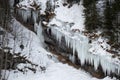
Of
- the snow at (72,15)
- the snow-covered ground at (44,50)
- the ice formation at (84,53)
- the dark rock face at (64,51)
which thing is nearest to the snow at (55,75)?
the snow-covered ground at (44,50)

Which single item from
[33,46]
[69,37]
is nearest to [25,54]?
[33,46]

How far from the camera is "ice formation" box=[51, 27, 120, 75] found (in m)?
18.2

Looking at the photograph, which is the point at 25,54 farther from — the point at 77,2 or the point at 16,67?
the point at 77,2

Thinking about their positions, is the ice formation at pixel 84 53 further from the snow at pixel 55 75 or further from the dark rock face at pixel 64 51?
the snow at pixel 55 75

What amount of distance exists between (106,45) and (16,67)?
17.6 ft

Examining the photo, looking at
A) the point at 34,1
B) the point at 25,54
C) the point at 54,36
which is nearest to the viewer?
the point at 25,54

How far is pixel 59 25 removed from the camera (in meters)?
21.6

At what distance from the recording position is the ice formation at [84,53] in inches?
715

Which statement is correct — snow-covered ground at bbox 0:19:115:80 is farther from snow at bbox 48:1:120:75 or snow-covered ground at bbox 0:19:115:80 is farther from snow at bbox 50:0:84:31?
snow at bbox 50:0:84:31

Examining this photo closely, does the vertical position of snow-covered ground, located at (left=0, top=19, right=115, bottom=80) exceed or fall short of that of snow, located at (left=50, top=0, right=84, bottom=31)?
it falls short

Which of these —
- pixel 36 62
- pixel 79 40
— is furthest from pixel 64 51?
pixel 36 62

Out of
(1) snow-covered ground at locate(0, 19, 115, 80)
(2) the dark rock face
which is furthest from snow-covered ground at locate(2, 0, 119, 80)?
(2) the dark rock face

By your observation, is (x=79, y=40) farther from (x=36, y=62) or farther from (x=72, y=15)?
(x=36, y=62)

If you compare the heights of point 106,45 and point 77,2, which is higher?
point 77,2
